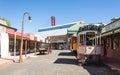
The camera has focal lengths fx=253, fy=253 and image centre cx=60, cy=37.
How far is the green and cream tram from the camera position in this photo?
1989cm

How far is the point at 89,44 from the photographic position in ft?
67.6

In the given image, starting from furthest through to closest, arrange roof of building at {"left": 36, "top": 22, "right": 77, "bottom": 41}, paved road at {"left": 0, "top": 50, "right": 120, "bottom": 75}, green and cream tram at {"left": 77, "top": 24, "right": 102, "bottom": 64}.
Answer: roof of building at {"left": 36, "top": 22, "right": 77, "bottom": 41} < green and cream tram at {"left": 77, "top": 24, "right": 102, "bottom": 64} < paved road at {"left": 0, "top": 50, "right": 120, "bottom": 75}

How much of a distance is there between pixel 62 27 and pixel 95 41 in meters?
78.2

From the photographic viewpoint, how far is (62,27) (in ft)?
323

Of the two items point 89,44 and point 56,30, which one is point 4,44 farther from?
point 56,30

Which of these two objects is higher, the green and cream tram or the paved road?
the green and cream tram

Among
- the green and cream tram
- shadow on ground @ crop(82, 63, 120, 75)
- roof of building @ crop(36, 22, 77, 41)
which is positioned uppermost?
roof of building @ crop(36, 22, 77, 41)

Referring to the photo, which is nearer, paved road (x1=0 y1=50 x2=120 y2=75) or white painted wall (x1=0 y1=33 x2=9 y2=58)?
paved road (x1=0 y1=50 x2=120 y2=75)

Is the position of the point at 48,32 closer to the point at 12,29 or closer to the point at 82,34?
the point at 12,29

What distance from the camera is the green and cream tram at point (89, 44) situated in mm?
19891

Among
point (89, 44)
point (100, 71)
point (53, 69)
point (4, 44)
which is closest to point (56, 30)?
point (4, 44)

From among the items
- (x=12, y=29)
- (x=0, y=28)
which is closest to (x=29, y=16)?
(x=0, y=28)

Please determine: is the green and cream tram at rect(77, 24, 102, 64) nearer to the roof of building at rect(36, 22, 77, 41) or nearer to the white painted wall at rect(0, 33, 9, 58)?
the white painted wall at rect(0, 33, 9, 58)

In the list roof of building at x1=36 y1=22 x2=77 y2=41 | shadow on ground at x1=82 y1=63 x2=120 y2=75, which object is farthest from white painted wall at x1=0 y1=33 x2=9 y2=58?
roof of building at x1=36 y1=22 x2=77 y2=41
